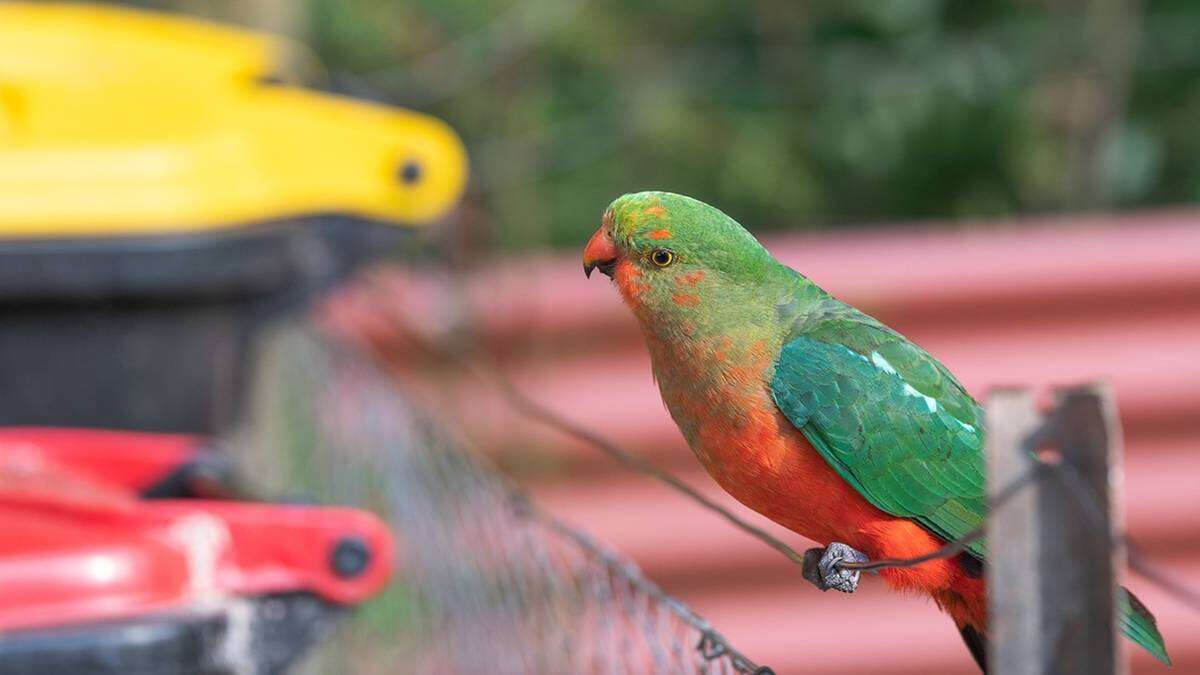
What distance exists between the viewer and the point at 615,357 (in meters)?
2.97

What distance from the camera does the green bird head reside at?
0.99 meters

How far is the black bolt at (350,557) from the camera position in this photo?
6.28ft

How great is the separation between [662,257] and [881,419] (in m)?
0.20

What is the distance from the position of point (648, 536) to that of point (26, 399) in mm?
1223

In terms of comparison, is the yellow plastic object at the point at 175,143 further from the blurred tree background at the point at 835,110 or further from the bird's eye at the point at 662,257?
the bird's eye at the point at 662,257

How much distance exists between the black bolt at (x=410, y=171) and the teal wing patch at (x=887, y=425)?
4.97 ft

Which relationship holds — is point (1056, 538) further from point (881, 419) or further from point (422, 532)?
point (422, 532)

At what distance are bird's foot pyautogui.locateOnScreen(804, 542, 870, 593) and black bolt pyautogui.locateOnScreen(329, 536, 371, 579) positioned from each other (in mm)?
971

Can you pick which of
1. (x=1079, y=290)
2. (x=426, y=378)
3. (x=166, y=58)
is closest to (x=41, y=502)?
(x=166, y=58)

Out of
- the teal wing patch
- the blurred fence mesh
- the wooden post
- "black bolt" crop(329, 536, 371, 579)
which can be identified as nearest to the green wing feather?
the teal wing patch

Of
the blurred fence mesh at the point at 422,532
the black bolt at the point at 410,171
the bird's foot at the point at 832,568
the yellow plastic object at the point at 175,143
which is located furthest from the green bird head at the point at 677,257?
the black bolt at the point at 410,171

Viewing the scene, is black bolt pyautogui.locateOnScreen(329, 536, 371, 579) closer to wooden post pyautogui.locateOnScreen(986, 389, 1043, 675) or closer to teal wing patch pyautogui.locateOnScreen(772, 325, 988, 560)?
teal wing patch pyautogui.locateOnScreen(772, 325, 988, 560)

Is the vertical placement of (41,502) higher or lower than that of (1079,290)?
lower

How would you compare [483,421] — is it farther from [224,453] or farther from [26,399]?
[26,399]
